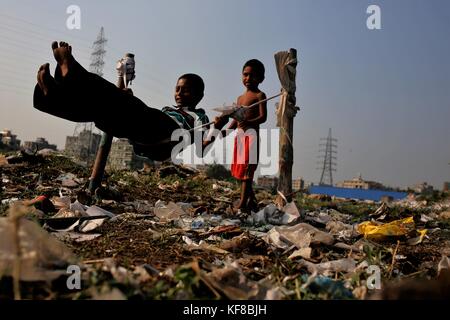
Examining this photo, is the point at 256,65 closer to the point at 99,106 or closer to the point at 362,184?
the point at 99,106

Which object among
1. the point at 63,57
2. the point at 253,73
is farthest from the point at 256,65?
the point at 63,57

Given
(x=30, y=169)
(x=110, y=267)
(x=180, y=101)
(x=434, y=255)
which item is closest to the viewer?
(x=110, y=267)

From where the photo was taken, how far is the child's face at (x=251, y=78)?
4660mm

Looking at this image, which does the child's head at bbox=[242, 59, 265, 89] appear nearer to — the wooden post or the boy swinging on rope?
the wooden post

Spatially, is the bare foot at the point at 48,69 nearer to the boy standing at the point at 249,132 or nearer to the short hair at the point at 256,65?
the boy standing at the point at 249,132

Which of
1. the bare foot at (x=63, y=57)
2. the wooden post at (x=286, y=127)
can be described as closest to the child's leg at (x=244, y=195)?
the wooden post at (x=286, y=127)

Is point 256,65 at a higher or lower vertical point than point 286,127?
higher

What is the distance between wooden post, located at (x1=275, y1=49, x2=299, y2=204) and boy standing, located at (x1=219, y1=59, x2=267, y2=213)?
1.28ft

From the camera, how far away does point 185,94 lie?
4051mm

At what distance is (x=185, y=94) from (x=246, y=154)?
1027mm
